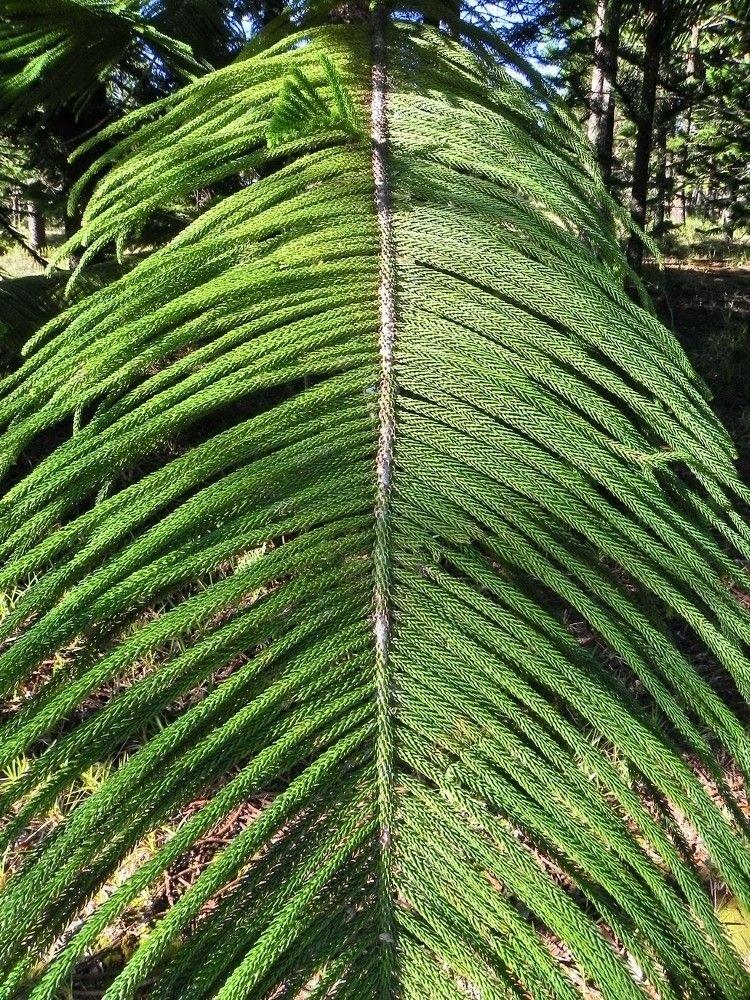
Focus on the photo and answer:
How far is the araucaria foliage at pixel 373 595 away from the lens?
48 cm

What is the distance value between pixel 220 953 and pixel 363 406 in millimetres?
470

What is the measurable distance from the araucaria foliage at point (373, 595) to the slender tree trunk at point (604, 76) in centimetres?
320

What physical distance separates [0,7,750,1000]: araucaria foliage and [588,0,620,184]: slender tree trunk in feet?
10.5

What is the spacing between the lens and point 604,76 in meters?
4.56

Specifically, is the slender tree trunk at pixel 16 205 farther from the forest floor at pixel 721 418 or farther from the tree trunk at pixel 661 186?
the tree trunk at pixel 661 186

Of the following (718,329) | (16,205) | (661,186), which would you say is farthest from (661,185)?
(16,205)

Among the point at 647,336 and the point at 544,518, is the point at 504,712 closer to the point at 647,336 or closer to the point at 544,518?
the point at 544,518

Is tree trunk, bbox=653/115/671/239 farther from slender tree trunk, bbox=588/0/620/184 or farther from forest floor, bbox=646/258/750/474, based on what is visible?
forest floor, bbox=646/258/750/474

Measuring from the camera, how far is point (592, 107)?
202 inches

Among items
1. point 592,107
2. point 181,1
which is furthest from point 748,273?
point 181,1

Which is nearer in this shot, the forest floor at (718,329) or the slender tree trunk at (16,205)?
the slender tree trunk at (16,205)

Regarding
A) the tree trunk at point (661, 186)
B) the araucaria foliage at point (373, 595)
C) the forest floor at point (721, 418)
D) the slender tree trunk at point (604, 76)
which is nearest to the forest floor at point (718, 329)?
the forest floor at point (721, 418)

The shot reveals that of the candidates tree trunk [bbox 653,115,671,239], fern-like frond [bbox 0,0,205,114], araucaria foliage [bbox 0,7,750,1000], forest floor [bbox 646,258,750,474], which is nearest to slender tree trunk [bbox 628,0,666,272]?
tree trunk [bbox 653,115,671,239]

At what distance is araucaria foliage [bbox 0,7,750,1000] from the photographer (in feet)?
1.56
